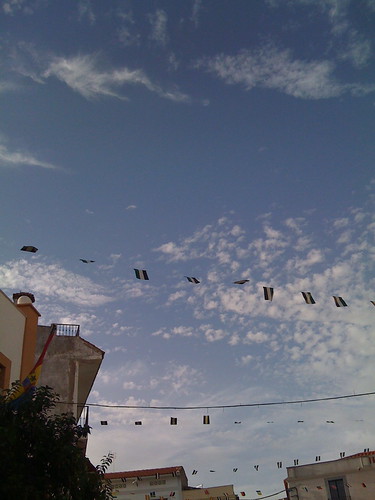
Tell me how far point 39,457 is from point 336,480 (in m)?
35.3

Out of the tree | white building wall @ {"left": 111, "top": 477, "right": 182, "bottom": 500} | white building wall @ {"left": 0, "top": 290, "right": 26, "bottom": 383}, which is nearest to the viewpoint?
the tree

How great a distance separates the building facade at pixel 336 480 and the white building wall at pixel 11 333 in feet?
105

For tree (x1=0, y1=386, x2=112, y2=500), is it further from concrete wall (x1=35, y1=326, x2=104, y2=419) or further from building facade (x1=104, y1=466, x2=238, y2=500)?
building facade (x1=104, y1=466, x2=238, y2=500)

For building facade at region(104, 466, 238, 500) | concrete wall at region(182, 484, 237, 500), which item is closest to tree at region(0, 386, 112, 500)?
building facade at region(104, 466, 238, 500)

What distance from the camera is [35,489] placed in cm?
821

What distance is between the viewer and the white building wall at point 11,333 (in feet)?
Result: 43.9

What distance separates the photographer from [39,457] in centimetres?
881

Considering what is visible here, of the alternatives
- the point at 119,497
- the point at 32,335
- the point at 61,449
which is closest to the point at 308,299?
the point at 32,335

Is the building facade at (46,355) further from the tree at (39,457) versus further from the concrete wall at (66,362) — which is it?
the tree at (39,457)

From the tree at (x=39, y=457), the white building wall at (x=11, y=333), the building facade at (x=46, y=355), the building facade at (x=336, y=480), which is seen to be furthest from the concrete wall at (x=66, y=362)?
the building facade at (x=336, y=480)

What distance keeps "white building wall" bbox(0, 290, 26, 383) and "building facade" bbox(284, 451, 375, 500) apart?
31929 millimetres

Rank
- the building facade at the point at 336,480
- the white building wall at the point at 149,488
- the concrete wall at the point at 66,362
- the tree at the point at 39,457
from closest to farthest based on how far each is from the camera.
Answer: the tree at the point at 39,457 < the concrete wall at the point at 66,362 < the building facade at the point at 336,480 < the white building wall at the point at 149,488

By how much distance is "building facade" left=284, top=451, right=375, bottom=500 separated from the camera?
123 feet

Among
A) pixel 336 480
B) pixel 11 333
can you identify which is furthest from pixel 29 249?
pixel 336 480
